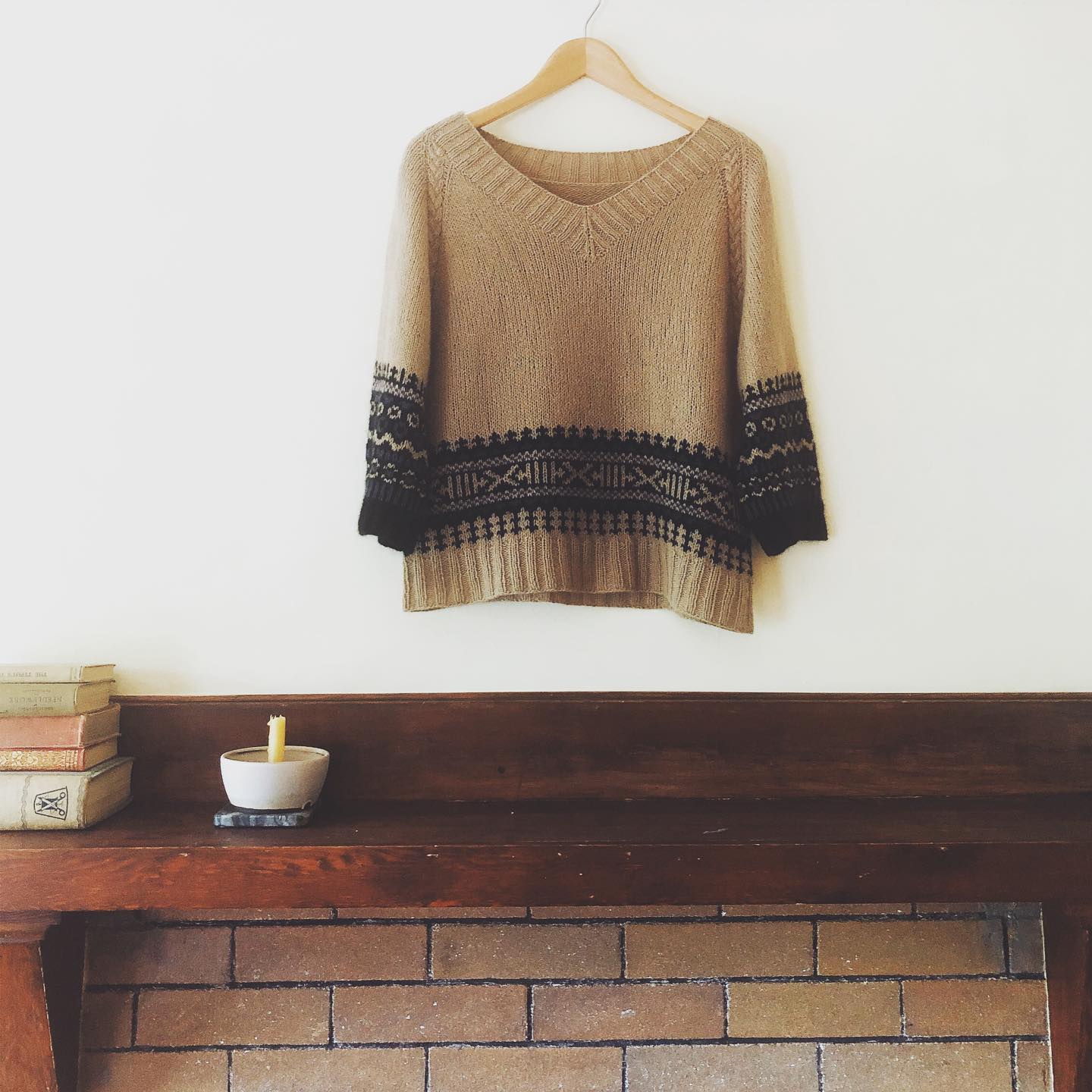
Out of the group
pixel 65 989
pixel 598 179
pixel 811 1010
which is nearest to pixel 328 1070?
pixel 65 989

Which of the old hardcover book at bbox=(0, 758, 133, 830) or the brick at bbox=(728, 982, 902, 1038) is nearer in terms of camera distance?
the old hardcover book at bbox=(0, 758, 133, 830)

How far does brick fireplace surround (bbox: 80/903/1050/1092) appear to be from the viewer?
1252 mm

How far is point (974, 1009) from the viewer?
1.28m

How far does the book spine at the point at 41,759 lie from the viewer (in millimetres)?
1121

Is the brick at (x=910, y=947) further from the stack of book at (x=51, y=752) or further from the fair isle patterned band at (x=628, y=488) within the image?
the stack of book at (x=51, y=752)

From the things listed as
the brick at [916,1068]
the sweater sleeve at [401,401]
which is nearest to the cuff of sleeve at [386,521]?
the sweater sleeve at [401,401]

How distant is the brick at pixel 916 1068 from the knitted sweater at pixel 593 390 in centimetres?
65

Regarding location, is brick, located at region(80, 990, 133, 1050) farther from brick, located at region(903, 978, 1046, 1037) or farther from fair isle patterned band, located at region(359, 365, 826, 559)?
brick, located at region(903, 978, 1046, 1037)

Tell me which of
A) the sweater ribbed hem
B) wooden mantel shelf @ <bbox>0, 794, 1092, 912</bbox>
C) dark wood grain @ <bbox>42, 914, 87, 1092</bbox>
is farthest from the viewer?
the sweater ribbed hem

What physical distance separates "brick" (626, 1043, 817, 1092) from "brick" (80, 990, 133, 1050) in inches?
28.7

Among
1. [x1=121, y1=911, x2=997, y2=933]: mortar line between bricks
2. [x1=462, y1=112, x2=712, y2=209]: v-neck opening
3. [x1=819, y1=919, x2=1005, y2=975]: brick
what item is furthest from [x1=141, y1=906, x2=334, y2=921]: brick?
[x1=462, y1=112, x2=712, y2=209]: v-neck opening

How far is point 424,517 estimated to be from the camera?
1.24 metres

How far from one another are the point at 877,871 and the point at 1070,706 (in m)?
0.50

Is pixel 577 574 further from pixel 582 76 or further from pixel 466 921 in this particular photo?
pixel 582 76
